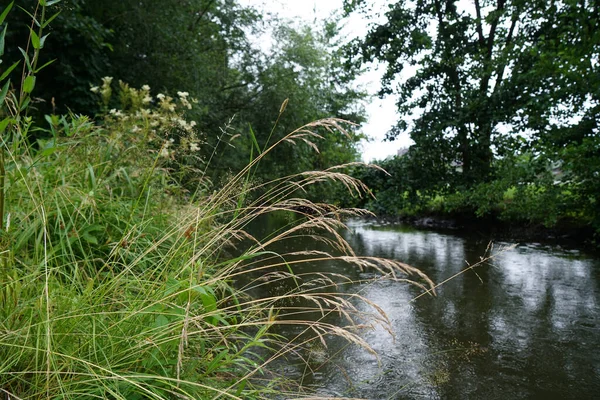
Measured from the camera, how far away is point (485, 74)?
941 centimetres

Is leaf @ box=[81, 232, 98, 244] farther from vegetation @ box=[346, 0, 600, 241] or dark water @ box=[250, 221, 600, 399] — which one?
vegetation @ box=[346, 0, 600, 241]

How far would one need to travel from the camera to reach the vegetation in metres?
7.26

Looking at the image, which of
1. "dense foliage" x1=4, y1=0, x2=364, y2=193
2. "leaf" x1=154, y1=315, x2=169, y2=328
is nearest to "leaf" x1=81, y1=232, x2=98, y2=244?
"leaf" x1=154, y1=315, x2=169, y2=328

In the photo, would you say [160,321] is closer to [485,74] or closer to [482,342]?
[482,342]

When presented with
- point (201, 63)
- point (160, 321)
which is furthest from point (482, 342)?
point (201, 63)

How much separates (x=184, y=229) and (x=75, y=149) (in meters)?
1.80

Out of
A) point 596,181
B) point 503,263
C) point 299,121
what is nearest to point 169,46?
point 299,121

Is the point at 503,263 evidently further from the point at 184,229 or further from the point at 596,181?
the point at 184,229

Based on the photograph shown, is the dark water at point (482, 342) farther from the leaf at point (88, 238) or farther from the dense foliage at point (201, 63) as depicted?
the dense foliage at point (201, 63)

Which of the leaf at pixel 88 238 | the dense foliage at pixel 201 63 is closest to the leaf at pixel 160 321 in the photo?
the leaf at pixel 88 238

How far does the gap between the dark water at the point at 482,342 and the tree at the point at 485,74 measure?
3.11m

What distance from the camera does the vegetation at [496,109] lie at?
286 inches

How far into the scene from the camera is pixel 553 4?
8.19 meters

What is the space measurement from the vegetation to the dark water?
2308 millimetres
